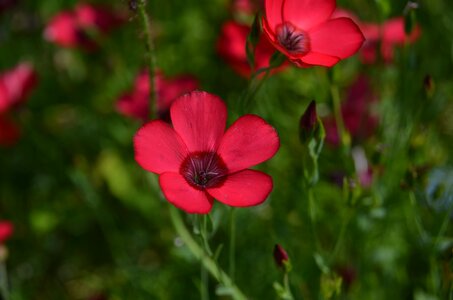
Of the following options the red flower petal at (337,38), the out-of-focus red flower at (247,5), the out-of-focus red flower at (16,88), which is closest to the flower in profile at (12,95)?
the out-of-focus red flower at (16,88)

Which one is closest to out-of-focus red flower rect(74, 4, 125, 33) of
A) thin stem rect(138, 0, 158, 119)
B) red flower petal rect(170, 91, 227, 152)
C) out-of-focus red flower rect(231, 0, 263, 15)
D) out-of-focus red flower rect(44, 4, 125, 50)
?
out-of-focus red flower rect(44, 4, 125, 50)

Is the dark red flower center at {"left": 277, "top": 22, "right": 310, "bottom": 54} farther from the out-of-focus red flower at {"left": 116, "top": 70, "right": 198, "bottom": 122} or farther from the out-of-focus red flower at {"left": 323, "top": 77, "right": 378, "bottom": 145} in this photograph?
the out-of-focus red flower at {"left": 323, "top": 77, "right": 378, "bottom": 145}

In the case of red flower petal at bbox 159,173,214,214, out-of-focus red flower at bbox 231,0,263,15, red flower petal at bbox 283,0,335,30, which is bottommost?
out-of-focus red flower at bbox 231,0,263,15

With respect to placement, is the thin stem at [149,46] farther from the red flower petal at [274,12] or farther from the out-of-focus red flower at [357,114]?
the out-of-focus red flower at [357,114]

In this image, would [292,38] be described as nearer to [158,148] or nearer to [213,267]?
[158,148]

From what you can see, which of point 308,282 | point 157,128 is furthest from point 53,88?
point 157,128

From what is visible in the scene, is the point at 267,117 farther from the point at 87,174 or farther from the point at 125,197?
the point at 87,174
